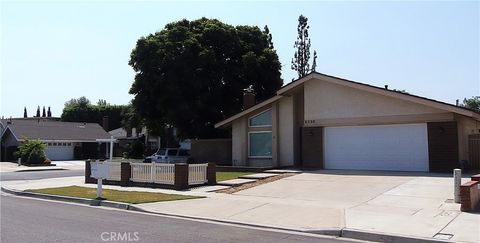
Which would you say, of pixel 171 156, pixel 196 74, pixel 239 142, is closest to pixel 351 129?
pixel 239 142

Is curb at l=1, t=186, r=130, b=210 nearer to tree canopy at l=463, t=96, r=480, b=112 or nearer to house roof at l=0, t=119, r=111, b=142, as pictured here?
house roof at l=0, t=119, r=111, b=142

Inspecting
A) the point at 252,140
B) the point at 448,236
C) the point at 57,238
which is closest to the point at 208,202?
the point at 57,238

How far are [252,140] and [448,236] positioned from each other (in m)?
20.7

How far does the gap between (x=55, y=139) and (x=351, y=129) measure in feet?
133

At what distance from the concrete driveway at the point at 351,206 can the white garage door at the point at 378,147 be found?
2.43 meters

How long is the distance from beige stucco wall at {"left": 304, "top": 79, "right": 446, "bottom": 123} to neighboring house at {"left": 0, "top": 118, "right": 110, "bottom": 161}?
1430 inches

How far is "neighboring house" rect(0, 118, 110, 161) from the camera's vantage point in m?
54.1

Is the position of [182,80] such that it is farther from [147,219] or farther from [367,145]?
[147,219]

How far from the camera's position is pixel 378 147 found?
2416cm

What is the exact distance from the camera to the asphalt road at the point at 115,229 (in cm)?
964

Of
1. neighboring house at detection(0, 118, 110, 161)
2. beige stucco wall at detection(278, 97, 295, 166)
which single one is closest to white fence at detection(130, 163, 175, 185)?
beige stucco wall at detection(278, 97, 295, 166)

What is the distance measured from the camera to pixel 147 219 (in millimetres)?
12477

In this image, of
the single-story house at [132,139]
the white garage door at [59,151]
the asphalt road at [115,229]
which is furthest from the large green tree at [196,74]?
the white garage door at [59,151]

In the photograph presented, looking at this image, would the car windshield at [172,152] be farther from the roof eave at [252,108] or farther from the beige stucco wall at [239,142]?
the beige stucco wall at [239,142]
